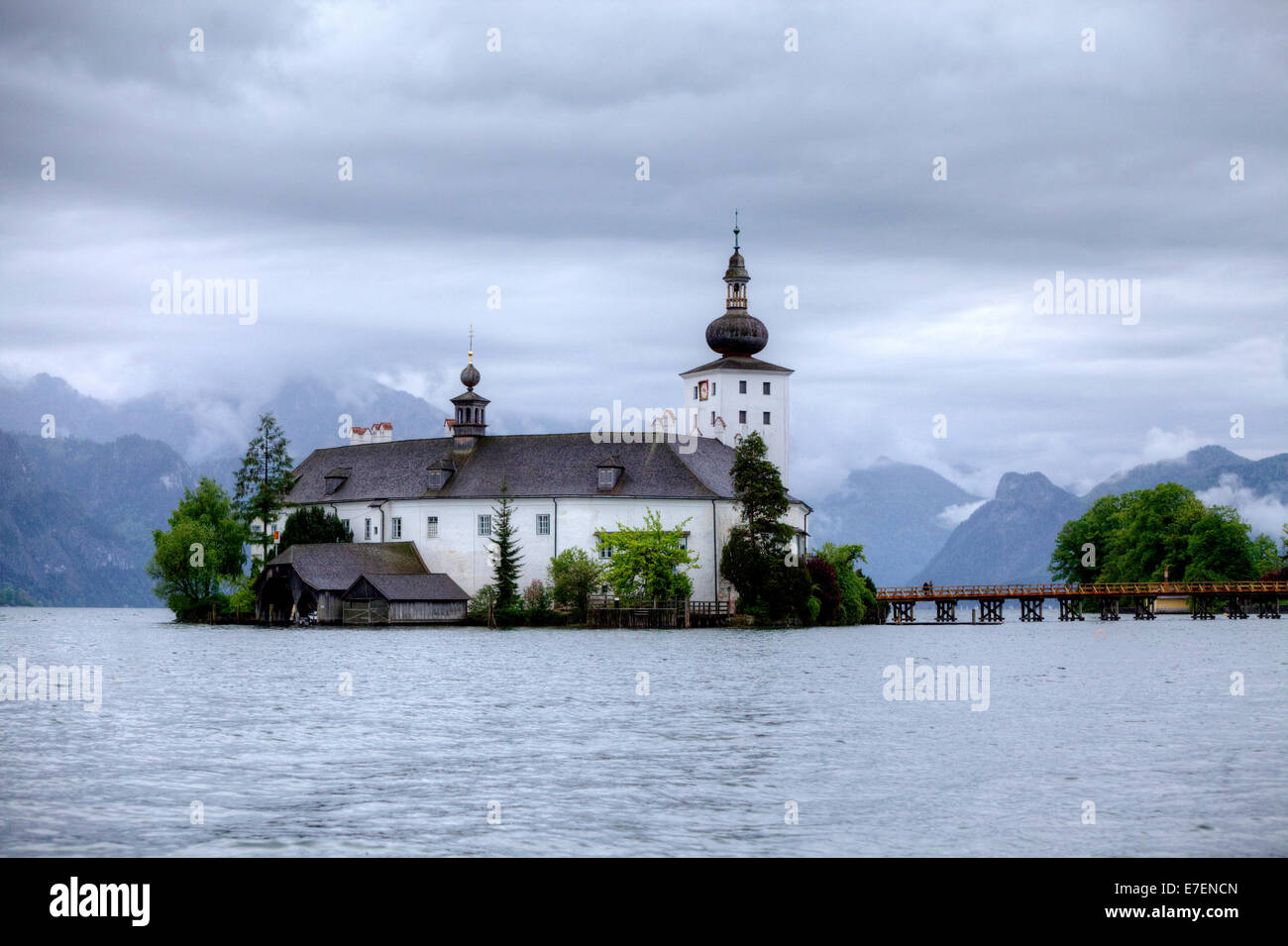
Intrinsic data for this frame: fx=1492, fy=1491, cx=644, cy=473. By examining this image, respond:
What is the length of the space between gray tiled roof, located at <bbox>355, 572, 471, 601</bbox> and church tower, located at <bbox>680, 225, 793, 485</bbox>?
2707cm

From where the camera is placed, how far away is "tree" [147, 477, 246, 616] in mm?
103125

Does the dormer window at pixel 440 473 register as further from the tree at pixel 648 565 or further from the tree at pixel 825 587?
the tree at pixel 825 587

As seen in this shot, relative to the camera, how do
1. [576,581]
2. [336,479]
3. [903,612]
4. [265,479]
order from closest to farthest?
1. [576,581]
2. [336,479]
3. [265,479]
4. [903,612]

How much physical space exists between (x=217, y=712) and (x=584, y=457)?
70.6 m

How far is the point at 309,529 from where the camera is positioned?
105250 millimetres

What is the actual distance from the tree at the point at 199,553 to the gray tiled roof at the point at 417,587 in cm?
1495

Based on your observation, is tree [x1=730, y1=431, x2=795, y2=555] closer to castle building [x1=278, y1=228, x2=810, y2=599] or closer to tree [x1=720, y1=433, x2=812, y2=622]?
tree [x1=720, y1=433, x2=812, y2=622]

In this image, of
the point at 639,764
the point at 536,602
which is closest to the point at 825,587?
the point at 536,602

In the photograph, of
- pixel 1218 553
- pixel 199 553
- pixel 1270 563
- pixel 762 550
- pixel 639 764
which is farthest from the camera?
pixel 1270 563

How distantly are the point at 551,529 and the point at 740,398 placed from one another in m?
25.0

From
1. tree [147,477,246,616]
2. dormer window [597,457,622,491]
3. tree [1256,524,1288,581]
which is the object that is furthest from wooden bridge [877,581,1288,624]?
tree [147,477,246,616]

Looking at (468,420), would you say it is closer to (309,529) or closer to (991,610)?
(309,529)
